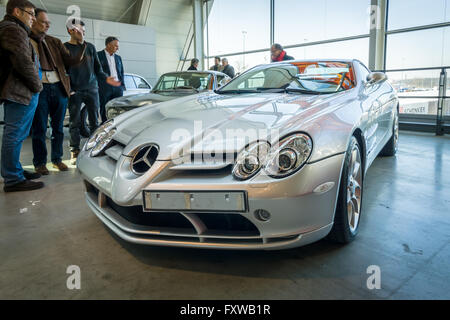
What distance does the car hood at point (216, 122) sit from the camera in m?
1.61

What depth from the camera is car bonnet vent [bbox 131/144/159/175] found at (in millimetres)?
1676

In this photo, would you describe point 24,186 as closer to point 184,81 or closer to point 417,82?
point 184,81

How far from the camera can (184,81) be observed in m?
5.46

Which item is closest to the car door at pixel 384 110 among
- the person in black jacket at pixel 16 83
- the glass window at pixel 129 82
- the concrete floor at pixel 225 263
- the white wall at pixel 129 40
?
the concrete floor at pixel 225 263

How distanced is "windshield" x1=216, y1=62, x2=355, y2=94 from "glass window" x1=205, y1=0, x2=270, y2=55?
28.3ft

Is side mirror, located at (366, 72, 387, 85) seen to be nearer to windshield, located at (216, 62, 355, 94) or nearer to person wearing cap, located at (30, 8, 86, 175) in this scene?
windshield, located at (216, 62, 355, 94)

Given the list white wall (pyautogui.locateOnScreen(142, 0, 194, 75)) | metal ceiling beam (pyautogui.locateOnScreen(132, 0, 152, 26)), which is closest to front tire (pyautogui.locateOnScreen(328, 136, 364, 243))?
metal ceiling beam (pyautogui.locateOnScreen(132, 0, 152, 26))

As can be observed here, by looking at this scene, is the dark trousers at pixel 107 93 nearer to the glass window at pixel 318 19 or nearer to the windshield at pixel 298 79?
the windshield at pixel 298 79

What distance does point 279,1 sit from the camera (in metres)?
10.5

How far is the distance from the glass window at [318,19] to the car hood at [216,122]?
7513mm

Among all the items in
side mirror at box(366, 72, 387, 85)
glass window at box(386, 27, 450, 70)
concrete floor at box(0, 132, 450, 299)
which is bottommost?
concrete floor at box(0, 132, 450, 299)

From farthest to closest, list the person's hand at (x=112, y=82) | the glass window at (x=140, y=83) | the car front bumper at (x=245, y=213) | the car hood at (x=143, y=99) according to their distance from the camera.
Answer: the glass window at (x=140, y=83)
the person's hand at (x=112, y=82)
the car hood at (x=143, y=99)
the car front bumper at (x=245, y=213)

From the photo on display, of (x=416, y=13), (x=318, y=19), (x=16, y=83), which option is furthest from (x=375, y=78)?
(x=318, y=19)

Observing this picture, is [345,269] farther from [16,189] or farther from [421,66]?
[421,66]
